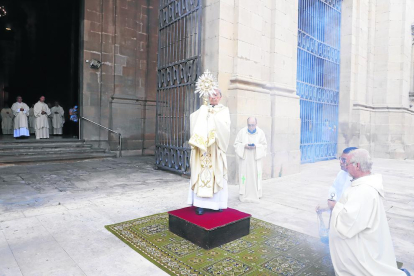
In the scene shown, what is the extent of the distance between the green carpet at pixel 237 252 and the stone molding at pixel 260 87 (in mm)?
3886

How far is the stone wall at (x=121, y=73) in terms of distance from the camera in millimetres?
12125

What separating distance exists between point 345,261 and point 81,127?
11378 mm

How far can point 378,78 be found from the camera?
13.8m

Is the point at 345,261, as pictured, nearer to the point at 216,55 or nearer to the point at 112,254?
the point at 112,254

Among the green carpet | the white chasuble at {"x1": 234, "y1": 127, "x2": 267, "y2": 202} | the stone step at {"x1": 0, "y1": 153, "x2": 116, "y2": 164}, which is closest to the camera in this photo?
the green carpet

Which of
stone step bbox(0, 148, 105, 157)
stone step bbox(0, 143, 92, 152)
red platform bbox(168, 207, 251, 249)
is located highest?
stone step bbox(0, 143, 92, 152)

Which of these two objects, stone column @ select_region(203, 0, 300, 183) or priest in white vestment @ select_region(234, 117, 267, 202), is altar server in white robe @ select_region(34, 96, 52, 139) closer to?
stone column @ select_region(203, 0, 300, 183)

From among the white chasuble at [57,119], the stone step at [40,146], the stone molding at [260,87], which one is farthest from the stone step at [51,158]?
the stone molding at [260,87]

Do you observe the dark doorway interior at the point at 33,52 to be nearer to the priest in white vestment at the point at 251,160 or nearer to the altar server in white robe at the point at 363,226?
the priest in white vestment at the point at 251,160

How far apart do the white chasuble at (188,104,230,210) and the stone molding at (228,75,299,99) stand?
3.23m

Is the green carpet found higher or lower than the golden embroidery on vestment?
lower

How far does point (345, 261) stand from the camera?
8.60 feet

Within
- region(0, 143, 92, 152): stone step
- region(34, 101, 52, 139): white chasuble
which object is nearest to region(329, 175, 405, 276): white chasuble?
region(0, 143, 92, 152): stone step

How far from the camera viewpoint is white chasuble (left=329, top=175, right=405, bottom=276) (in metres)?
2.46
